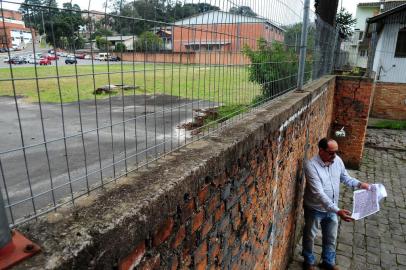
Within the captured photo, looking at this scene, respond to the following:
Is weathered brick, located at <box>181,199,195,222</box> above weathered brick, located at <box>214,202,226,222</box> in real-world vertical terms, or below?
above

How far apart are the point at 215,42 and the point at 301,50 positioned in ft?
8.76

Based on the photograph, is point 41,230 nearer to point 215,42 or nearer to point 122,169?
point 122,169

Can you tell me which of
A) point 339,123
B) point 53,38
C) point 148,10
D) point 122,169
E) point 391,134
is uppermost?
point 148,10

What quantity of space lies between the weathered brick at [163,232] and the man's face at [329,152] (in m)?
3.28

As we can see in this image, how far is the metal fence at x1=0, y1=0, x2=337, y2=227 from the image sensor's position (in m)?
1.07

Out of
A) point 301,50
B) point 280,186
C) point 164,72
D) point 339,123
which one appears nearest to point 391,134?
point 339,123

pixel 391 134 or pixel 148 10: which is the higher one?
pixel 148 10

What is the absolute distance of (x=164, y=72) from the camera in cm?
169

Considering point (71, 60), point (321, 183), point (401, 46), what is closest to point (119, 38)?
point (71, 60)

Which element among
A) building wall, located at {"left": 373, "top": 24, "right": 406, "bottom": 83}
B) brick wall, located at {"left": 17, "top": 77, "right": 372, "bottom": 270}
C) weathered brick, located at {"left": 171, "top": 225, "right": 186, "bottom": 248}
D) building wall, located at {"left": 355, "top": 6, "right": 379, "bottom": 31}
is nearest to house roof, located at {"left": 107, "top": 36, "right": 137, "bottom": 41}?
brick wall, located at {"left": 17, "top": 77, "right": 372, "bottom": 270}

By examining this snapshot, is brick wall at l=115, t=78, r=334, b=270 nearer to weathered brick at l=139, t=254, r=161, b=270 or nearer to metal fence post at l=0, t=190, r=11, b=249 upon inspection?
weathered brick at l=139, t=254, r=161, b=270

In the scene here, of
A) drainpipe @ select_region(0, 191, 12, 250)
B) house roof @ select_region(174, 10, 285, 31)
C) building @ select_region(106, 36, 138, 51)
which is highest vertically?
house roof @ select_region(174, 10, 285, 31)

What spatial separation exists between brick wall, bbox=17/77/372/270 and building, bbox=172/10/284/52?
2.21 feet

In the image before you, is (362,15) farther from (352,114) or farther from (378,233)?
(378,233)
